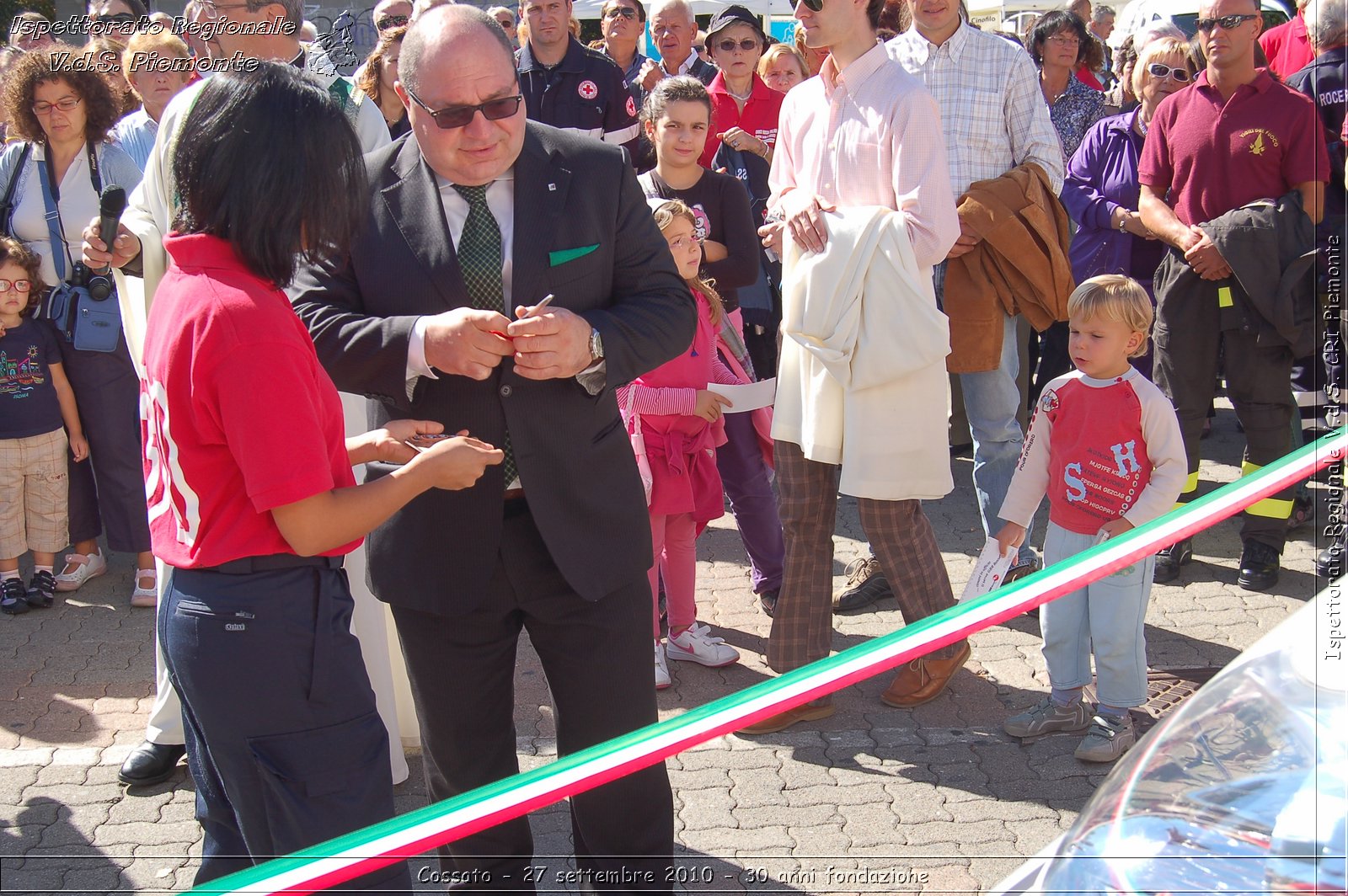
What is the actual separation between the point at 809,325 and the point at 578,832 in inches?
72.1

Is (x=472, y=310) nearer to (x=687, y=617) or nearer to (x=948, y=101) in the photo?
Result: (x=687, y=617)

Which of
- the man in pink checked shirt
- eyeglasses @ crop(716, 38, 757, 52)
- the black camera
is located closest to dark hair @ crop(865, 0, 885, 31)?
the man in pink checked shirt

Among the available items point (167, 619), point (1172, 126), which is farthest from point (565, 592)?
point (1172, 126)

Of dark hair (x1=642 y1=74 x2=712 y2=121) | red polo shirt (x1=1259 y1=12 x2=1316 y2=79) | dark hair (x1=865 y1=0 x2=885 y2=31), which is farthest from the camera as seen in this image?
red polo shirt (x1=1259 y1=12 x2=1316 y2=79)

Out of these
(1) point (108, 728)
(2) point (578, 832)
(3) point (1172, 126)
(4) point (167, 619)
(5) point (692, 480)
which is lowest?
(1) point (108, 728)

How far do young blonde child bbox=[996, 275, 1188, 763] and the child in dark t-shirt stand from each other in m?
4.25

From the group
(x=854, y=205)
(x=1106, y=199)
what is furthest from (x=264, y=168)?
(x=1106, y=199)

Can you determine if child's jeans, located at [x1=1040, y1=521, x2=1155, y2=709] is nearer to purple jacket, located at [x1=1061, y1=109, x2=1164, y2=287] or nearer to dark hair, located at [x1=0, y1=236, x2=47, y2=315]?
purple jacket, located at [x1=1061, y1=109, x2=1164, y2=287]

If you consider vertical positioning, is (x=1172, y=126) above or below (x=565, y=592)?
above

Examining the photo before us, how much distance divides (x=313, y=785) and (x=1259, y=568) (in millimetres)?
4394

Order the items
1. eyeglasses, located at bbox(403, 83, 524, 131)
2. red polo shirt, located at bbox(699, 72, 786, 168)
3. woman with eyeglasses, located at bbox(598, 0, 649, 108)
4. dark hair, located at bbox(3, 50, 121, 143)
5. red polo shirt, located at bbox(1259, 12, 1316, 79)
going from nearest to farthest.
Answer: eyeglasses, located at bbox(403, 83, 524, 131) < dark hair, located at bbox(3, 50, 121, 143) < red polo shirt, located at bbox(1259, 12, 1316, 79) < red polo shirt, located at bbox(699, 72, 786, 168) < woman with eyeglasses, located at bbox(598, 0, 649, 108)


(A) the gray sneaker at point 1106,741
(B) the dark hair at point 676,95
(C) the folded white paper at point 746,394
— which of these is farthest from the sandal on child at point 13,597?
(A) the gray sneaker at point 1106,741

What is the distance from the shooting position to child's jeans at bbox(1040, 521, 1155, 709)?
12.1 ft

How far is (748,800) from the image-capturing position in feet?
11.9
